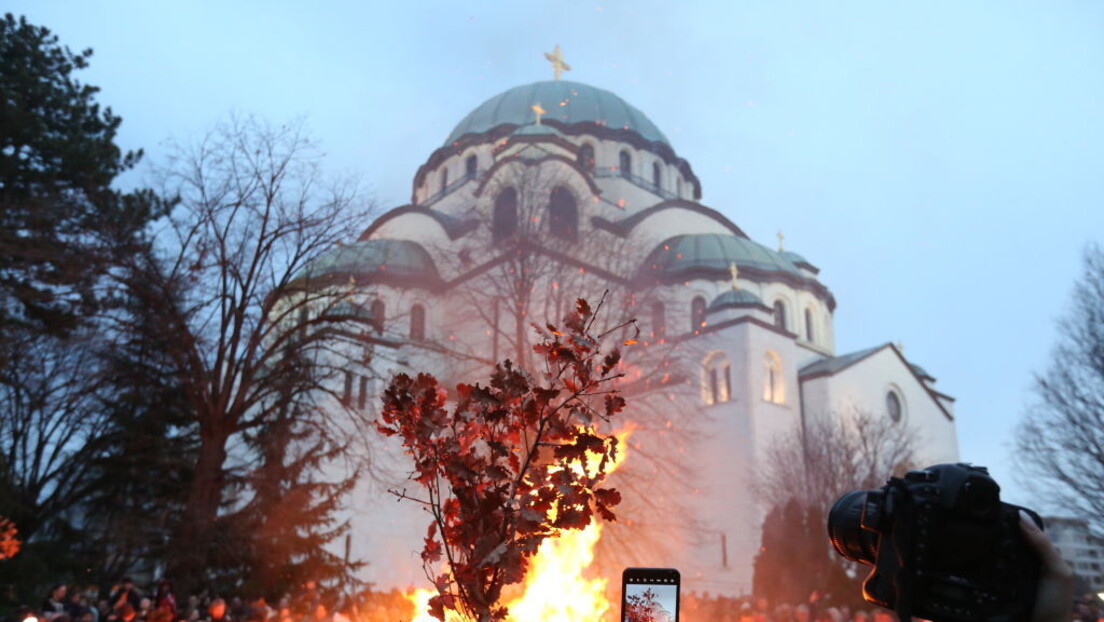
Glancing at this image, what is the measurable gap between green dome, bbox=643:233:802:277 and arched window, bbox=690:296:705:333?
126 centimetres

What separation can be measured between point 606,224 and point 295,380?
20.3 meters

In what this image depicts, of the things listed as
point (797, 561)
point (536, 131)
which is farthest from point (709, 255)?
point (797, 561)

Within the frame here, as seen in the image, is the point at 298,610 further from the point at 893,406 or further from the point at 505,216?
the point at 893,406

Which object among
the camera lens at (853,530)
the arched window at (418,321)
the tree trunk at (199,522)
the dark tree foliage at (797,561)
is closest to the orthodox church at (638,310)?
the arched window at (418,321)

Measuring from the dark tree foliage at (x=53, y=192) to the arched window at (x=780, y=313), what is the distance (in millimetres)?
26379

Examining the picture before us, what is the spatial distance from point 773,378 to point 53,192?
84.0 ft

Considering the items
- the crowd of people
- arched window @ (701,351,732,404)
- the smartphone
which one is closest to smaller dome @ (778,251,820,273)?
arched window @ (701,351,732,404)

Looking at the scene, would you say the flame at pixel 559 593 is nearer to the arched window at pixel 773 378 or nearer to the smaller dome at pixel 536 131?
the arched window at pixel 773 378

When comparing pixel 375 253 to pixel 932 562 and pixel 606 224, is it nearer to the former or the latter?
pixel 606 224

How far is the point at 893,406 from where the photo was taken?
34969 millimetres

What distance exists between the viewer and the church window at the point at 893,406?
113 feet

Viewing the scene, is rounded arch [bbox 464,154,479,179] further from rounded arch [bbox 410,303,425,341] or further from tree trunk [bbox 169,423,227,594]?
tree trunk [bbox 169,423,227,594]

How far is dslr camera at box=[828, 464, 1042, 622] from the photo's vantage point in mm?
2068

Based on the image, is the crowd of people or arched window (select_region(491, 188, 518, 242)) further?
arched window (select_region(491, 188, 518, 242))
